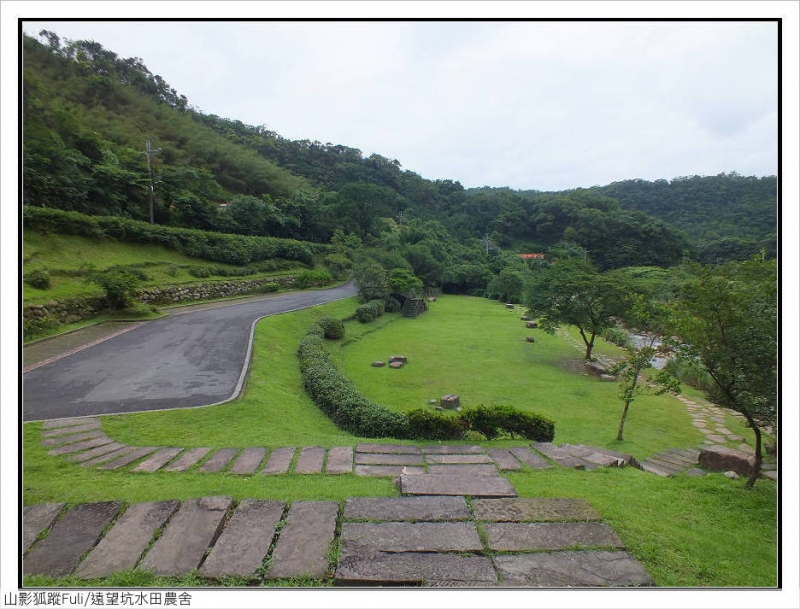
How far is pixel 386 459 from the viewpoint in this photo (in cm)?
507

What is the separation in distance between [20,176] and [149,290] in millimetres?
15164

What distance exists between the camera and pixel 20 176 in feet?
9.36

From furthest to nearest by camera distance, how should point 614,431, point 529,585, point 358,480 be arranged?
point 614,431, point 358,480, point 529,585

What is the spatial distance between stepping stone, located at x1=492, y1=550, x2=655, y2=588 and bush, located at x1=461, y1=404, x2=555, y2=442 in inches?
157

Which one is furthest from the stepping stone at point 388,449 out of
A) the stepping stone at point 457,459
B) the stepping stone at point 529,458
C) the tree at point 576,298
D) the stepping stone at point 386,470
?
the tree at point 576,298

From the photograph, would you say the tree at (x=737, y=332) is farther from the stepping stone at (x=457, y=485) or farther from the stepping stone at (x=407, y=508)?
the stepping stone at (x=407, y=508)

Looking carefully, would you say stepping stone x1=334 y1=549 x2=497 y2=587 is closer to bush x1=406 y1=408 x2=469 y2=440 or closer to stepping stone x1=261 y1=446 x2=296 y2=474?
stepping stone x1=261 y1=446 x2=296 y2=474

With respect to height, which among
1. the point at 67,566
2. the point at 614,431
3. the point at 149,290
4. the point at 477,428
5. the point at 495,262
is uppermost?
the point at 495,262

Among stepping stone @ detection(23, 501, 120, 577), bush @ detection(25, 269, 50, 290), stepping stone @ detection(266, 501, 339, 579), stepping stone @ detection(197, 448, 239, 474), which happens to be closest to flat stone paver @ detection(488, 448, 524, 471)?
stepping stone @ detection(266, 501, 339, 579)

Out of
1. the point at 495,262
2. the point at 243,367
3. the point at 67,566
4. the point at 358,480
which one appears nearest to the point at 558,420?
the point at 358,480

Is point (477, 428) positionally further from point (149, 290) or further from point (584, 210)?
point (584, 210)

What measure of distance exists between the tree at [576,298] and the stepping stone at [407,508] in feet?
44.1

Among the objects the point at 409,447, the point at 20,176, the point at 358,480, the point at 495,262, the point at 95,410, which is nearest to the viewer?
the point at 20,176

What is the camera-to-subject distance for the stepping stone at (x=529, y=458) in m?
5.05
